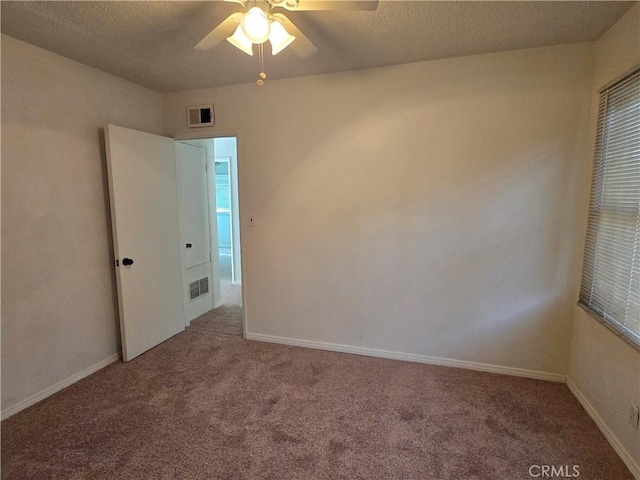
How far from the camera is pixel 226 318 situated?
3877 mm

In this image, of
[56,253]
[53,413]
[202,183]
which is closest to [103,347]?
[53,413]

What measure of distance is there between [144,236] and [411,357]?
2.63 meters

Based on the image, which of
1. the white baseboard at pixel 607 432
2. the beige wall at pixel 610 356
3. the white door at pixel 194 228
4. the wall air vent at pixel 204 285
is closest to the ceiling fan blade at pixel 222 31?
the white door at pixel 194 228

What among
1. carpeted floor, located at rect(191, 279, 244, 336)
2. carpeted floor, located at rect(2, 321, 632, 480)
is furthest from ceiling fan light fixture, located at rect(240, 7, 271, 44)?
carpeted floor, located at rect(191, 279, 244, 336)

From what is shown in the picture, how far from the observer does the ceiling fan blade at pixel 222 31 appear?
159 centimetres

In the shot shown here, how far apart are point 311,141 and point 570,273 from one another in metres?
2.28

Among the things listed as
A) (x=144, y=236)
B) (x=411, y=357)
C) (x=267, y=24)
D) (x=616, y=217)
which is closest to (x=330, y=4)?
(x=267, y=24)

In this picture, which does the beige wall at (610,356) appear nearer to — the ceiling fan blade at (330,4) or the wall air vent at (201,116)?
the ceiling fan blade at (330,4)

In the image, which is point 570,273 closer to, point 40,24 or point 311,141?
point 311,141

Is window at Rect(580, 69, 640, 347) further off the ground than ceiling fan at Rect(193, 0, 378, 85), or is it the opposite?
ceiling fan at Rect(193, 0, 378, 85)

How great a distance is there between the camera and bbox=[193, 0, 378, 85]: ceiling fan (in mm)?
1447

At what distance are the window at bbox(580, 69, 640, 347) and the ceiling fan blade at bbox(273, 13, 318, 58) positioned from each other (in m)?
1.80

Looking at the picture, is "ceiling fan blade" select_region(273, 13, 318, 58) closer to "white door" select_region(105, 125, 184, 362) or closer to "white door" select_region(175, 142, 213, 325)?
"white door" select_region(105, 125, 184, 362)

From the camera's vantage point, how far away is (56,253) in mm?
2393
